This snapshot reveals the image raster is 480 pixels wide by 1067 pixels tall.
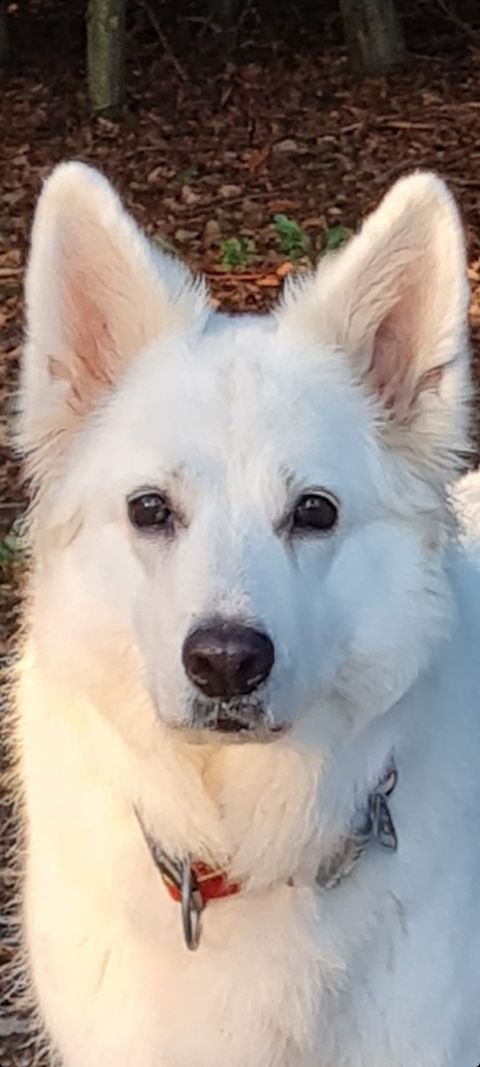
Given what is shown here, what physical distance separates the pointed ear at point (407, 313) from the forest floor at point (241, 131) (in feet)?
11.2

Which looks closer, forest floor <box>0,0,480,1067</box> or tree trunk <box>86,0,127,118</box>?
forest floor <box>0,0,480,1067</box>

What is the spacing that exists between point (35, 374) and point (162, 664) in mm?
608

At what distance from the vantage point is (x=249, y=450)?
3.17 metres

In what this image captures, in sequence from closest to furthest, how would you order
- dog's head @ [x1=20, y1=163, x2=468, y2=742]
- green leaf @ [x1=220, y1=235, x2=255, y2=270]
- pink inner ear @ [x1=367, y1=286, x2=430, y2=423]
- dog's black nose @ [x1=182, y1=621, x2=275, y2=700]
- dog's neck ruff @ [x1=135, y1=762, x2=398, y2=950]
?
dog's black nose @ [x1=182, y1=621, x2=275, y2=700] < dog's head @ [x1=20, y1=163, x2=468, y2=742] < pink inner ear @ [x1=367, y1=286, x2=430, y2=423] < dog's neck ruff @ [x1=135, y1=762, x2=398, y2=950] < green leaf @ [x1=220, y1=235, x2=255, y2=270]

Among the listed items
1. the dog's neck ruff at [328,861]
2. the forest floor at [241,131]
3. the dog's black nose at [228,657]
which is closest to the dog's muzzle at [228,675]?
the dog's black nose at [228,657]

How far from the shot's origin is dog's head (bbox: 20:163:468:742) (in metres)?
3.15

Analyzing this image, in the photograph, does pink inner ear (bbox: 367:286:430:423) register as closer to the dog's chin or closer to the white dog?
the white dog

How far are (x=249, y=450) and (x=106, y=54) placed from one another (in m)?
6.06

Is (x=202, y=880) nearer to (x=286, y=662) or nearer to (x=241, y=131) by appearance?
(x=286, y=662)

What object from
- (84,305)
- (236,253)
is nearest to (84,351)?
(84,305)

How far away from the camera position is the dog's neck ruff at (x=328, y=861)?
349 cm

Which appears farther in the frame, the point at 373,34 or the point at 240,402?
the point at 373,34

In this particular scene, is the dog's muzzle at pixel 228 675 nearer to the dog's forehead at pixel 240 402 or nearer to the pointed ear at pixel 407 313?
the dog's forehead at pixel 240 402

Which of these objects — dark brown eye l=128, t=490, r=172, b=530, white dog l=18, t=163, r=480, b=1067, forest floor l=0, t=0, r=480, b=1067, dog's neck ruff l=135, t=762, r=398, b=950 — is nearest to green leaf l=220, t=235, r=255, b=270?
forest floor l=0, t=0, r=480, b=1067
